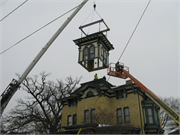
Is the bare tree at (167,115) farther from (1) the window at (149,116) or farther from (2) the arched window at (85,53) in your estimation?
(2) the arched window at (85,53)

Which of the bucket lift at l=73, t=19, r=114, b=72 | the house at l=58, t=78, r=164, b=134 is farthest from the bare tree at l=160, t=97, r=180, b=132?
the bucket lift at l=73, t=19, r=114, b=72

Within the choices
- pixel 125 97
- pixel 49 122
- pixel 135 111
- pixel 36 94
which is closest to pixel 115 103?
pixel 125 97

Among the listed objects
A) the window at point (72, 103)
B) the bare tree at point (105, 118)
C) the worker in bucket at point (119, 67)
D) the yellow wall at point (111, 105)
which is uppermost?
the worker in bucket at point (119, 67)

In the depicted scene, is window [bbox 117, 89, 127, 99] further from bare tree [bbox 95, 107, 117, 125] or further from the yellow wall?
Answer: bare tree [bbox 95, 107, 117, 125]

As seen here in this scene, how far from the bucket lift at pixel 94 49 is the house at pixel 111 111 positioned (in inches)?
136

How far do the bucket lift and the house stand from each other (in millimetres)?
3450

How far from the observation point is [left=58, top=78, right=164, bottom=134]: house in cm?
2323

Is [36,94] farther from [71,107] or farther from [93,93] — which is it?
[93,93]

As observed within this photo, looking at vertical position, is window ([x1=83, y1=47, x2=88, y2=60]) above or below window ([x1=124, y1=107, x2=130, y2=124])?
above

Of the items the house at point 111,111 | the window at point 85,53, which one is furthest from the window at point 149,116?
the window at point 85,53

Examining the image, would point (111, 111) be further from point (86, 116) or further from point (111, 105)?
point (86, 116)

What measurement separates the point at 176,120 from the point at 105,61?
479 inches

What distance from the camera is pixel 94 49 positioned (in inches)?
986

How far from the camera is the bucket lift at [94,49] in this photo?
24.8 m
